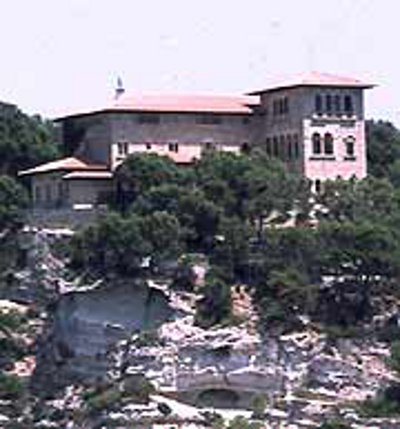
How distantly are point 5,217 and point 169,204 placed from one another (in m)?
7.19

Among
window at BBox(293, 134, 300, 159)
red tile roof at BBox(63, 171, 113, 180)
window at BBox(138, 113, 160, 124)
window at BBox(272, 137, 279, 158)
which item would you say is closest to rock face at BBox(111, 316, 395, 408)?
red tile roof at BBox(63, 171, 113, 180)

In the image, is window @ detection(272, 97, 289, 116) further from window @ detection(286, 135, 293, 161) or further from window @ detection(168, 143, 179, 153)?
window @ detection(168, 143, 179, 153)

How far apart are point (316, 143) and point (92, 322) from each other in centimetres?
1361

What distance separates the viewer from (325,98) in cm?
12144

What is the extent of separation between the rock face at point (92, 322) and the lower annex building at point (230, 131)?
7261 millimetres

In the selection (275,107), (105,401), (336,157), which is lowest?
(105,401)

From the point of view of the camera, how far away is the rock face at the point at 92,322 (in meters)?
112

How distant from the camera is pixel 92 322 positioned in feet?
370

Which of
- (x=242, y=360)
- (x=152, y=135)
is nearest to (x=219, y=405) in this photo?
(x=242, y=360)

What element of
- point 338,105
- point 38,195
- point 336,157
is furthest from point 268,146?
A: point 38,195

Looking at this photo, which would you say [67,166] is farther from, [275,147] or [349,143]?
[349,143]

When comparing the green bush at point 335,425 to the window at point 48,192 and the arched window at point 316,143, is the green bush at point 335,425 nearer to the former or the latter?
the arched window at point 316,143

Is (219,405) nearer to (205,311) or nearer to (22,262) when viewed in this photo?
(205,311)

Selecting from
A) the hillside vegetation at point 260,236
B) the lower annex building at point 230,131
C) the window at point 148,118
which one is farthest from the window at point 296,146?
the window at point 148,118
